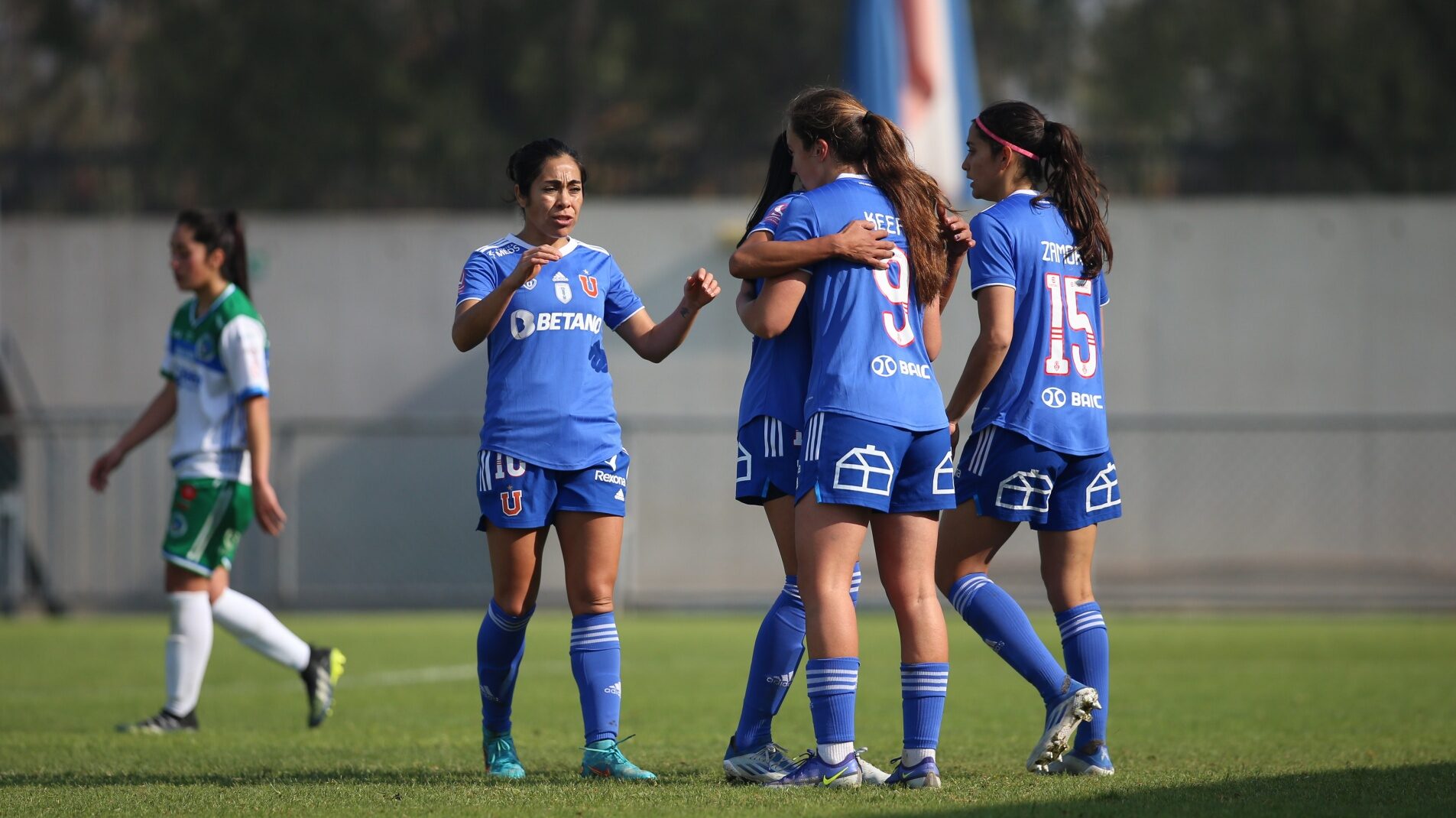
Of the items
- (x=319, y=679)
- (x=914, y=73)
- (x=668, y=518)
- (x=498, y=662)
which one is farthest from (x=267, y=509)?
Result: (x=914, y=73)

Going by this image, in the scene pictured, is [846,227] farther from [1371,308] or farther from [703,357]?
[1371,308]

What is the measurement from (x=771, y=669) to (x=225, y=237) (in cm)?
350

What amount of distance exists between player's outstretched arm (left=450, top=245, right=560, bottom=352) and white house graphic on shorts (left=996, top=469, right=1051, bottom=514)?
5.14 feet

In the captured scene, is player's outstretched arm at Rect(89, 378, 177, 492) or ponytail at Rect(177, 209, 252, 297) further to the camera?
player's outstretched arm at Rect(89, 378, 177, 492)

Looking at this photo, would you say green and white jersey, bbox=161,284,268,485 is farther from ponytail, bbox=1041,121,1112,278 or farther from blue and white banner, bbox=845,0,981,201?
blue and white banner, bbox=845,0,981,201

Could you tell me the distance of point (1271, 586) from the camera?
16.8 m

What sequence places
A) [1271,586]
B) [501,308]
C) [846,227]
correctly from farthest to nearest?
[1271,586]
[501,308]
[846,227]

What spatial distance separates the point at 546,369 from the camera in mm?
4906

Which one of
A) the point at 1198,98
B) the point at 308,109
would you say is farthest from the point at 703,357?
the point at 1198,98

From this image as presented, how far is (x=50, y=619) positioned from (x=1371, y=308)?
1437 centimetres

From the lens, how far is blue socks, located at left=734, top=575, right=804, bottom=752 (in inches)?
189

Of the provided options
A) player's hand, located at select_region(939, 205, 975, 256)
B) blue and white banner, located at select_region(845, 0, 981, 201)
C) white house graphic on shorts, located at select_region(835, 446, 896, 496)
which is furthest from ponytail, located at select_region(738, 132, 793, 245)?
blue and white banner, located at select_region(845, 0, 981, 201)

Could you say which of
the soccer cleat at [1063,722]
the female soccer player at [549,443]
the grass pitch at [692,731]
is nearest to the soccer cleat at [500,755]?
the female soccer player at [549,443]

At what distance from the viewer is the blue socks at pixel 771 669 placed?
480cm
